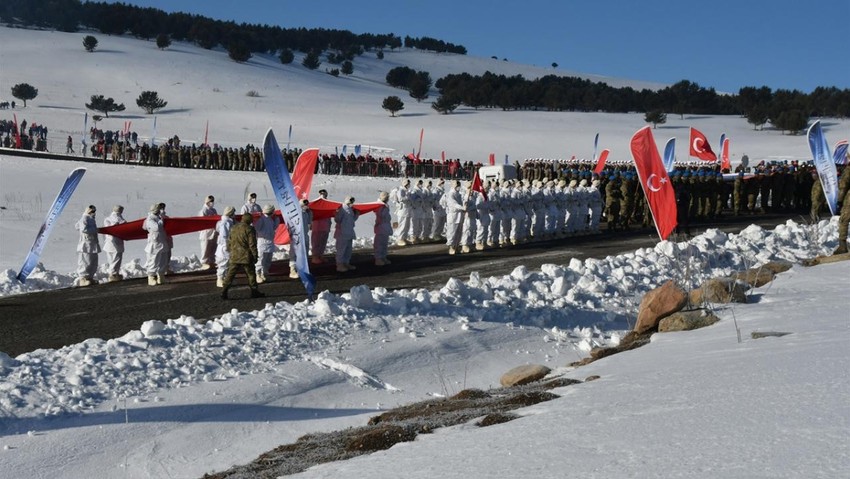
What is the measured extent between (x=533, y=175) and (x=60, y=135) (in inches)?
1512

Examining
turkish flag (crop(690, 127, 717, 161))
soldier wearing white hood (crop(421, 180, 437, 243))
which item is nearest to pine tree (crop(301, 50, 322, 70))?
turkish flag (crop(690, 127, 717, 161))

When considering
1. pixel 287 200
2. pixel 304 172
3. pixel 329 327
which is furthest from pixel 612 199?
pixel 329 327

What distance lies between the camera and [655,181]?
16359 millimetres

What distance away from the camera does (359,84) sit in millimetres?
126625

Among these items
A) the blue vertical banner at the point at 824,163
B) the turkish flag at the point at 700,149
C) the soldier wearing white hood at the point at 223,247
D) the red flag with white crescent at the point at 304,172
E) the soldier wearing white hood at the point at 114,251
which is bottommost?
the soldier wearing white hood at the point at 114,251

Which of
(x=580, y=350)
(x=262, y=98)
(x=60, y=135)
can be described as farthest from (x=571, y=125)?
(x=580, y=350)

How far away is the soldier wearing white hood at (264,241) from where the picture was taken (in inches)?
749

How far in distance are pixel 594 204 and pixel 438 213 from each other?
4953 mm

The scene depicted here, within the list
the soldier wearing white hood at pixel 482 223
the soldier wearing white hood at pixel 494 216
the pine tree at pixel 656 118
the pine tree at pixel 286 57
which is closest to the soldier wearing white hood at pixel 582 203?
the soldier wearing white hood at pixel 494 216

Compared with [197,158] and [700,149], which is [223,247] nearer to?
[700,149]

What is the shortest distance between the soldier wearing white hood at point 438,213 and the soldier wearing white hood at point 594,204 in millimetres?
4357

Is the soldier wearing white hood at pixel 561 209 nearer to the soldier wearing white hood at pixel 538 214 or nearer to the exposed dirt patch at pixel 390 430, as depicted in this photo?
the soldier wearing white hood at pixel 538 214

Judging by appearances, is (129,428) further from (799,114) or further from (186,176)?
(799,114)

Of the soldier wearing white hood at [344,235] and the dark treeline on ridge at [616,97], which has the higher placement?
the dark treeline on ridge at [616,97]
